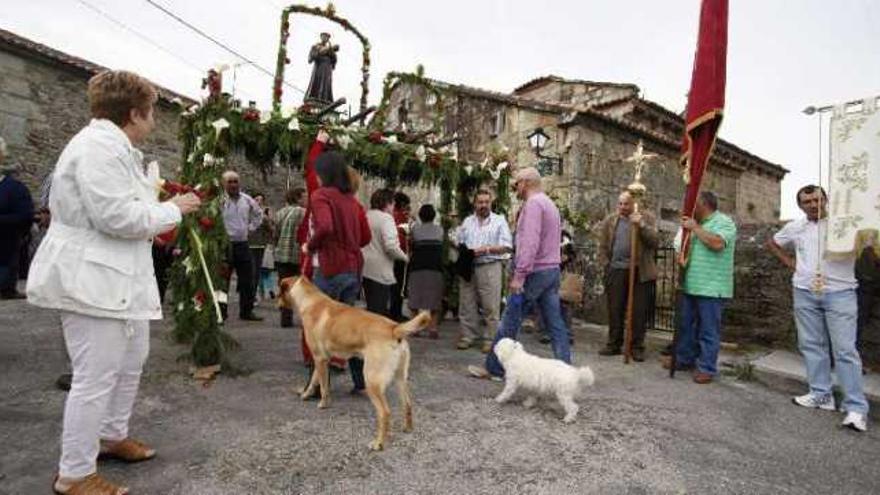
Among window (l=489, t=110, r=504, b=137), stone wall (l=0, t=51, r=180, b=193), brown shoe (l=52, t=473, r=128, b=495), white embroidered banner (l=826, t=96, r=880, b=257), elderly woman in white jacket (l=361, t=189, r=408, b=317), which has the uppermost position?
window (l=489, t=110, r=504, b=137)

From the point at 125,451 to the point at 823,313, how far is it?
17.4 ft

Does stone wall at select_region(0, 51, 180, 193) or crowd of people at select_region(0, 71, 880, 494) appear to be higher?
stone wall at select_region(0, 51, 180, 193)

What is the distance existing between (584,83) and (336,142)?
42.6 feet

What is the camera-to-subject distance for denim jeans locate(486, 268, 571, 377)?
477cm

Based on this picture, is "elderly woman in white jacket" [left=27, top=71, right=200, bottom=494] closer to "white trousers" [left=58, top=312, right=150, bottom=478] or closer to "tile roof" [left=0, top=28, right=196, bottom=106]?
"white trousers" [left=58, top=312, right=150, bottom=478]

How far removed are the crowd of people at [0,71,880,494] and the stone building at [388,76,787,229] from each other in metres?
3.21

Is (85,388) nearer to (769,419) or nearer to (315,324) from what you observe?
(315,324)

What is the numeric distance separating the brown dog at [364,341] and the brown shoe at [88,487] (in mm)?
1403

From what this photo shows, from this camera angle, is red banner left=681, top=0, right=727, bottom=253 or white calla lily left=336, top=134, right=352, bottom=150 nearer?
red banner left=681, top=0, right=727, bottom=253

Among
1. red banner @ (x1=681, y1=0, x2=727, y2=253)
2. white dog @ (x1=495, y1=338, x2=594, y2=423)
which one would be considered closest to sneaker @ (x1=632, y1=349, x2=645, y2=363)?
red banner @ (x1=681, y1=0, x2=727, y2=253)

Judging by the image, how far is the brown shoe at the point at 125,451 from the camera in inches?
111

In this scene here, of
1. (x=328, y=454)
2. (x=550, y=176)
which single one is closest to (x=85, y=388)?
→ (x=328, y=454)

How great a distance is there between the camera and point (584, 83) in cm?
1656

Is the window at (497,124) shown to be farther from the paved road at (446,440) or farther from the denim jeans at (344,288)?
the denim jeans at (344,288)
